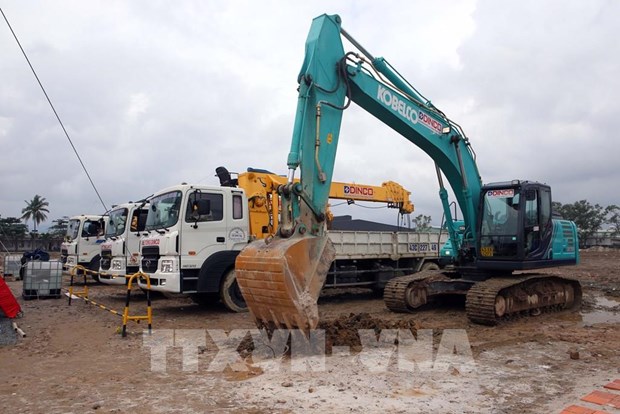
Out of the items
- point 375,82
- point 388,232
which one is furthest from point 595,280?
point 375,82

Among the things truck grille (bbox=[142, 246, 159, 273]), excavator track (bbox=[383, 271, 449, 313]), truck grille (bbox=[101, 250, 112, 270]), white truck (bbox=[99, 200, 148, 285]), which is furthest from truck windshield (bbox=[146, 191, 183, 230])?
excavator track (bbox=[383, 271, 449, 313])

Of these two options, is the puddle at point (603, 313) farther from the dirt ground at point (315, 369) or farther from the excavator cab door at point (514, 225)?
the excavator cab door at point (514, 225)

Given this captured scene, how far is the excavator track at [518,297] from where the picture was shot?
8.94 metres

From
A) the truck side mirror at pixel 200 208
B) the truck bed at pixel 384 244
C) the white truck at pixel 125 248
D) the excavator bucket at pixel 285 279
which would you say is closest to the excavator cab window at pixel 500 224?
the truck bed at pixel 384 244

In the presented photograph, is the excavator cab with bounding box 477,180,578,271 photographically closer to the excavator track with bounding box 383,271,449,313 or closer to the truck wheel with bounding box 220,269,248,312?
the excavator track with bounding box 383,271,449,313

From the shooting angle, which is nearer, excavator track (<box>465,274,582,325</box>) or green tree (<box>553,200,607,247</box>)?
excavator track (<box>465,274,582,325</box>)

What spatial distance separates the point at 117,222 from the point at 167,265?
5137 mm

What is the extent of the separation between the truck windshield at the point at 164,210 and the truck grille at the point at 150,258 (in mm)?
465

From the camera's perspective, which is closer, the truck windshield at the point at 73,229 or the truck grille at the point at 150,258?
the truck grille at the point at 150,258

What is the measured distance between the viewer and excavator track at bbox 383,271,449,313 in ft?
33.6

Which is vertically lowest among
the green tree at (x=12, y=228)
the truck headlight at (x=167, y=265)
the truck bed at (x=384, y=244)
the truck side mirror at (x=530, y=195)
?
the truck headlight at (x=167, y=265)

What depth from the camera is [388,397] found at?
499 centimetres

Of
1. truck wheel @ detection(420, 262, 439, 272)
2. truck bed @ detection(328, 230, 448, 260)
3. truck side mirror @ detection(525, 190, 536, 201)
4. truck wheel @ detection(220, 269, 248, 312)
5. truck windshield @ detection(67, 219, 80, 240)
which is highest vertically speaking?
truck side mirror @ detection(525, 190, 536, 201)

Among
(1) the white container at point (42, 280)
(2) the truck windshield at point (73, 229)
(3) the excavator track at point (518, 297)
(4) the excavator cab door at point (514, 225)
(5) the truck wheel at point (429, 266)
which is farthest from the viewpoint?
(2) the truck windshield at point (73, 229)
